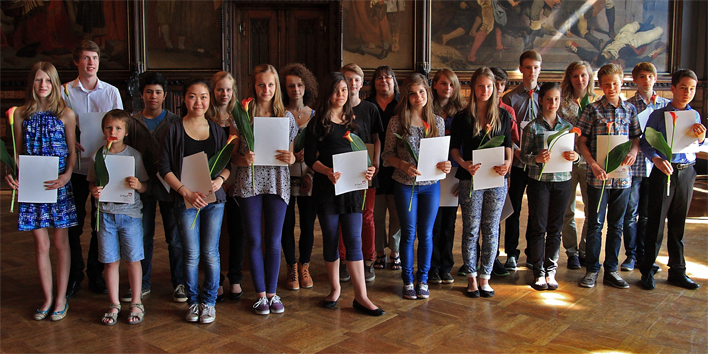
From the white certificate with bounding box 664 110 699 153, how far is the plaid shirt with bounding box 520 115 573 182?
65 centimetres

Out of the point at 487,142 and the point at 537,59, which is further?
the point at 537,59

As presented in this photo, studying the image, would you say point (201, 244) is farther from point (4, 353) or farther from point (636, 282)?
point (636, 282)

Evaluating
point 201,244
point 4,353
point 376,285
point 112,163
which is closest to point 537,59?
point 376,285

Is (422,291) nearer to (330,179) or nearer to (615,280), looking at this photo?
(330,179)

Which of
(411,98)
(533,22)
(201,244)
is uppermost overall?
(533,22)

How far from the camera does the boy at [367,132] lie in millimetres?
3625

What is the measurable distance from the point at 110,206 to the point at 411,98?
6.53ft

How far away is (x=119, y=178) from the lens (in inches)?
125

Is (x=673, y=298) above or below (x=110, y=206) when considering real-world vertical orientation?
below

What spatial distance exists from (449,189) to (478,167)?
35 centimetres

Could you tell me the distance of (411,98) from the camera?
3508 millimetres

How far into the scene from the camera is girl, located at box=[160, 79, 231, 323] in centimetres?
314

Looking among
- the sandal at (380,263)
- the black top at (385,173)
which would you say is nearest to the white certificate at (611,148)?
the black top at (385,173)

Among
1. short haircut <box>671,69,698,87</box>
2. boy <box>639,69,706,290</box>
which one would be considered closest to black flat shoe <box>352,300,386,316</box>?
boy <box>639,69,706,290</box>
